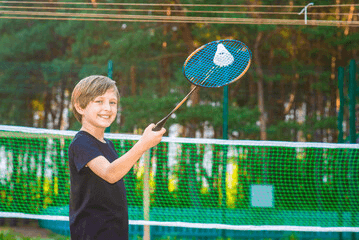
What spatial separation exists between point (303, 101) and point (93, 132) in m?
9.38

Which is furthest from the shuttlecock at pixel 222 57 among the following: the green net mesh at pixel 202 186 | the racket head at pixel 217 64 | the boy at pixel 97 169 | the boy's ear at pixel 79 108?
the green net mesh at pixel 202 186

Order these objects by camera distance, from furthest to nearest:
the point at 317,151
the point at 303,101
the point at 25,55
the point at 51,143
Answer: the point at 25,55, the point at 303,101, the point at 317,151, the point at 51,143

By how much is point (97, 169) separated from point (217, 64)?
112 cm

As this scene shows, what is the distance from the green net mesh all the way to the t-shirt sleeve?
4.18 metres

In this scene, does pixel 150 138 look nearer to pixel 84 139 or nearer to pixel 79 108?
pixel 84 139

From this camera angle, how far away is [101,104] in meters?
1.92

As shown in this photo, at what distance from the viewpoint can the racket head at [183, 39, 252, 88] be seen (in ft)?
8.29

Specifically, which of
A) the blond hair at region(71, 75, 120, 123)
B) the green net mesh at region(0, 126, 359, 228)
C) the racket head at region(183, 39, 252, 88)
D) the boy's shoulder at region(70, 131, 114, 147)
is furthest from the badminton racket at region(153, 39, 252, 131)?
the green net mesh at region(0, 126, 359, 228)

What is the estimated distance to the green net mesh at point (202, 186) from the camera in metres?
6.50

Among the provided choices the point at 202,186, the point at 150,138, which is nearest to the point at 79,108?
the point at 150,138

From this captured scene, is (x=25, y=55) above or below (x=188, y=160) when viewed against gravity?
above

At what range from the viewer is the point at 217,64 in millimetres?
2580

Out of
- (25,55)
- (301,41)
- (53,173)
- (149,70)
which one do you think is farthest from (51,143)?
(301,41)

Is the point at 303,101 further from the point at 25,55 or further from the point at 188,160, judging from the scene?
the point at 25,55
